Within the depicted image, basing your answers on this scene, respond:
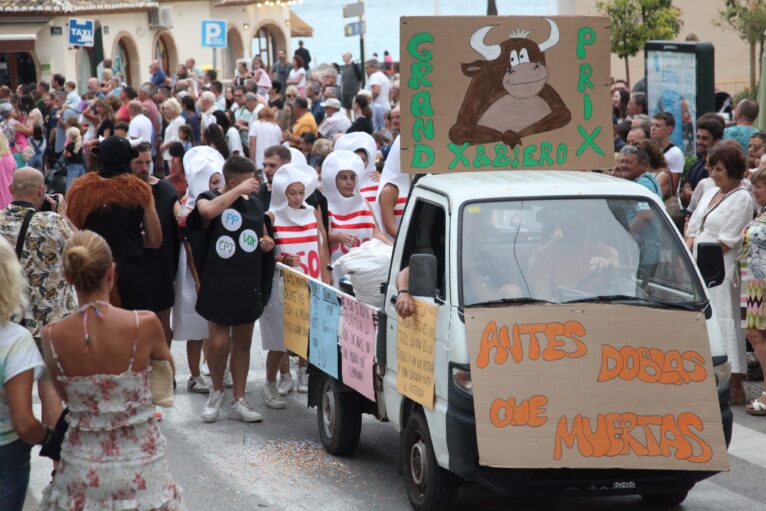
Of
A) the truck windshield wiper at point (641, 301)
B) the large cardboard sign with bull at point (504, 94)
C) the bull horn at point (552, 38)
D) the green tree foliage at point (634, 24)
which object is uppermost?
the green tree foliage at point (634, 24)

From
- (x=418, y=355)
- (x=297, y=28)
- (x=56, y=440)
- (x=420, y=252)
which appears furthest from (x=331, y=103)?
(x=297, y=28)

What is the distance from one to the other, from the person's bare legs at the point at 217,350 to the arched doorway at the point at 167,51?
43.4 m

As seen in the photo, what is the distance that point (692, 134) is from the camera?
1534cm

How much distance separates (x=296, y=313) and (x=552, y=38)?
2.51 metres

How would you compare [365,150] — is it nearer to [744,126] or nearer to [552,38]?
[744,126]

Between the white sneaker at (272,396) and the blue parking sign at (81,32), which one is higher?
the blue parking sign at (81,32)

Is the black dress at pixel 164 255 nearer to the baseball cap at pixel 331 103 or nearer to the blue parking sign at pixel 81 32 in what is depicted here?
the baseball cap at pixel 331 103

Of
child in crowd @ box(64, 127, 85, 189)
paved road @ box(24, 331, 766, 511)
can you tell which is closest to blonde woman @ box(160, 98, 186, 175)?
child in crowd @ box(64, 127, 85, 189)

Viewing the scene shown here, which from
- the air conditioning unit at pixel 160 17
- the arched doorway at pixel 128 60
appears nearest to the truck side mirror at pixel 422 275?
the arched doorway at pixel 128 60

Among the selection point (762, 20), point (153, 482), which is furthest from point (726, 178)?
point (762, 20)

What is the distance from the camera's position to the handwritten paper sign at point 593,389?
244 inches

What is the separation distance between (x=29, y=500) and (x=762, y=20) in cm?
2225

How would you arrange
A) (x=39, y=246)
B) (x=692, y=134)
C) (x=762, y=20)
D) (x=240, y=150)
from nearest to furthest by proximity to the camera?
(x=39, y=246), (x=692, y=134), (x=240, y=150), (x=762, y=20)

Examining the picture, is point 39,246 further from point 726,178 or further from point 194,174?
point 726,178
